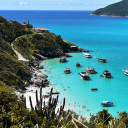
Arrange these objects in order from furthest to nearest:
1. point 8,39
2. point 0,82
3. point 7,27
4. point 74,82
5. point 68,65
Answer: point 7,27, point 8,39, point 68,65, point 74,82, point 0,82

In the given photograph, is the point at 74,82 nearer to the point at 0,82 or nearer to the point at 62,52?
the point at 0,82

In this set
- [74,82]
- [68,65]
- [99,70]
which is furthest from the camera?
[68,65]

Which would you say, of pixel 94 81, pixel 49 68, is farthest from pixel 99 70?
pixel 49 68

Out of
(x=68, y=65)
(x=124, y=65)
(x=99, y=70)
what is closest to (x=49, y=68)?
(x=68, y=65)

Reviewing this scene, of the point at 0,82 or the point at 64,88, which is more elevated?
the point at 0,82

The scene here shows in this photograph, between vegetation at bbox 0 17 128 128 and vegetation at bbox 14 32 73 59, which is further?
vegetation at bbox 14 32 73 59

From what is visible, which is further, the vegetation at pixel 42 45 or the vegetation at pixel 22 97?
the vegetation at pixel 42 45

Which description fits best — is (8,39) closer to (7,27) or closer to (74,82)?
(7,27)

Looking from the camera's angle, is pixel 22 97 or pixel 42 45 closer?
pixel 22 97

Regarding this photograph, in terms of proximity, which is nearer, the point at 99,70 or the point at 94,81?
the point at 94,81

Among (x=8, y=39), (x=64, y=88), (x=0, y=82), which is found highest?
(x=8, y=39)
